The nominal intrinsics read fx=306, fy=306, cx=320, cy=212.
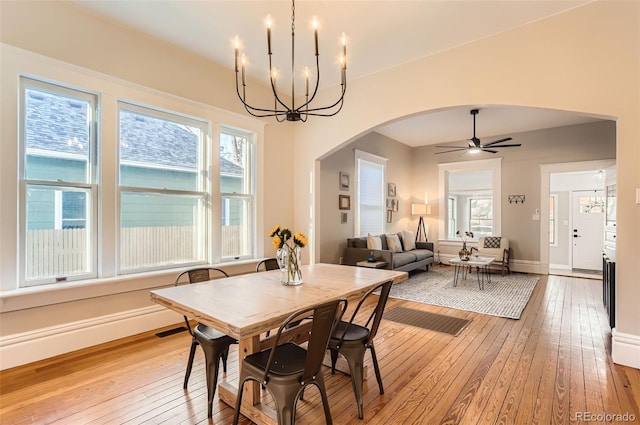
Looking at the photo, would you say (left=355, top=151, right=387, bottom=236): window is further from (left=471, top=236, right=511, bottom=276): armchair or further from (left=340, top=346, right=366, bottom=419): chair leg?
(left=340, top=346, right=366, bottom=419): chair leg

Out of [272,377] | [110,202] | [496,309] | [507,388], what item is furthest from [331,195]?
[272,377]

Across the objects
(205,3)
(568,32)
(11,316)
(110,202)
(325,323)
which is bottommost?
(11,316)

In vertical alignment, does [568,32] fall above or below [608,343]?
above

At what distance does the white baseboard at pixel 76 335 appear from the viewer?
2.53m

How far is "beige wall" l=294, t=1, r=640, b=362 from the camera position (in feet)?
8.50

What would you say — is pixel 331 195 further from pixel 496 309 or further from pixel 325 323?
pixel 325 323

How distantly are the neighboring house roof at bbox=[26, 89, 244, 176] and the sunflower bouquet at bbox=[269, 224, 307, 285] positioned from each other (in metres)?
2.05

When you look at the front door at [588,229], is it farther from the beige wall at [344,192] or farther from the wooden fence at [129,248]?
the wooden fence at [129,248]

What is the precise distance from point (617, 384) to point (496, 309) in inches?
73.5

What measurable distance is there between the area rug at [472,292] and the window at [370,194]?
1419 millimetres

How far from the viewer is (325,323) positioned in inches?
62.5

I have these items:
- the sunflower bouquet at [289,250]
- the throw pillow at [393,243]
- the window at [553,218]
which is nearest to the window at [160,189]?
the sunflower bouquet at [289,250]

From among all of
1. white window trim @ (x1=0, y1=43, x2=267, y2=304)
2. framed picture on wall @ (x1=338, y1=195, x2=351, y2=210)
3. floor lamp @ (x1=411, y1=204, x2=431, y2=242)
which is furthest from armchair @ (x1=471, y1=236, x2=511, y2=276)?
white window trim @ (x1=0, y1=43, x2=267, y2=304)

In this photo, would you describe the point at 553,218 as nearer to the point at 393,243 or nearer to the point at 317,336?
the point at 393,243
